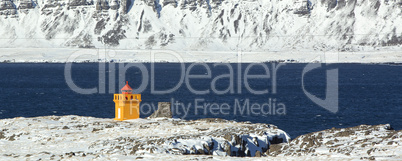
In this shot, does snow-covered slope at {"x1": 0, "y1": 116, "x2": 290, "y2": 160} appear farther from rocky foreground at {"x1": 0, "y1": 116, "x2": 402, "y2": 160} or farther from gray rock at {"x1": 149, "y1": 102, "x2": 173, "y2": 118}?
gray rock at {"x1": 149, "y1": 102, "x2": 173, "y2": 118}

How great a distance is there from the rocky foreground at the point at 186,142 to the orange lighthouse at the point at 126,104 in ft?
8.62

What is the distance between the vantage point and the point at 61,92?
320 feet

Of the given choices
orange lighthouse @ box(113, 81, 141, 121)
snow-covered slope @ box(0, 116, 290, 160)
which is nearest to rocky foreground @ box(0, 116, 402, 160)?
snow-covered slope @ box(0, 116, 290, 160)

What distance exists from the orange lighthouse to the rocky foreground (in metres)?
2.63

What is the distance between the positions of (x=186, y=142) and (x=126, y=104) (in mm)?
10234

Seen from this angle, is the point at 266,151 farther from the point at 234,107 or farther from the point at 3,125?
the point at 234,107

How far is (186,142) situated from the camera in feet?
79.3

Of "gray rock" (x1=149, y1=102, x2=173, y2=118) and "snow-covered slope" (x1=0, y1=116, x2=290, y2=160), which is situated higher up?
"gray rock" (x1=149, y1=102, x2=173, y2=118)

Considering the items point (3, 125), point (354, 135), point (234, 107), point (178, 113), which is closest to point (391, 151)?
point (354, 135)

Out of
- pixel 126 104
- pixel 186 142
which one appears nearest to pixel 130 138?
pixel 186 142

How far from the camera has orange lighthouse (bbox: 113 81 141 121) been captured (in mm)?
33281

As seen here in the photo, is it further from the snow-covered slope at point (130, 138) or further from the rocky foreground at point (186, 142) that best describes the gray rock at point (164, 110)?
the rocky foreground at point (186, 142)

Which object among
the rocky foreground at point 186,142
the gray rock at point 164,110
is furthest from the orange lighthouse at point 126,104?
the rocky foreground at point 186,142

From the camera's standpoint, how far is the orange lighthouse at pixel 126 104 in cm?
3328
